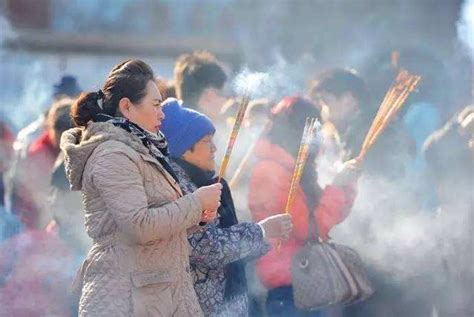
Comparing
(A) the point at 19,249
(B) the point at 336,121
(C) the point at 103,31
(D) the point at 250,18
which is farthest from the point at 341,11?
(A) the point at 19,249

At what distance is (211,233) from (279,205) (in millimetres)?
1489

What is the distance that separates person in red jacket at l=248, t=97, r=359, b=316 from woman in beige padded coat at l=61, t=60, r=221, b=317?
1839 millimetres

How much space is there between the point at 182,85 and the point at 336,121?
1.10 metres

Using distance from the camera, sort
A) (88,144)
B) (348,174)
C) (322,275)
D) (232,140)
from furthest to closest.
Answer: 1. (348,174)
2. (322,275)
3. (232,140)
4. (88,144)

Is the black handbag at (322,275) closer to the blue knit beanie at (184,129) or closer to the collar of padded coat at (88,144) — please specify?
the blue knit beanie at (184,129)

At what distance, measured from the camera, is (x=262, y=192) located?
5980 mm

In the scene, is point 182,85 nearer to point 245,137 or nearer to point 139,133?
point 245,137

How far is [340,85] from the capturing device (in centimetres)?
720

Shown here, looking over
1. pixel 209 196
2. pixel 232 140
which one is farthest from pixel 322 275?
pixel 209 196

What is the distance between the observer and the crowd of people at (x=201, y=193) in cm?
403

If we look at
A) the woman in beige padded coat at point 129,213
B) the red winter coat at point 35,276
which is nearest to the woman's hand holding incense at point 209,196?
the woman in beige padded coat at point 129,213

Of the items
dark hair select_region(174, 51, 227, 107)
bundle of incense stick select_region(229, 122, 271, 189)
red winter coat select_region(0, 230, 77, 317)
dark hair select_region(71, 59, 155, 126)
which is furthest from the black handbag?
dark hair select_region(71, 59, 155, 126)

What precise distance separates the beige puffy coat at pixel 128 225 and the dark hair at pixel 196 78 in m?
2.37

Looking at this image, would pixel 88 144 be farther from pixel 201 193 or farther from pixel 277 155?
pixel 277 155
